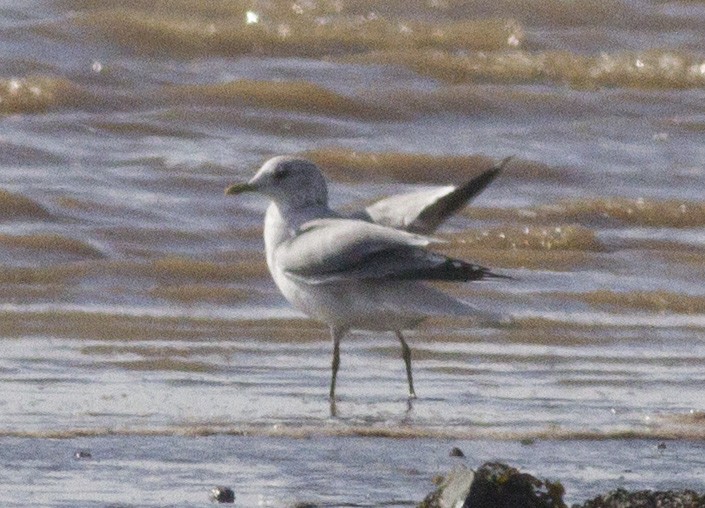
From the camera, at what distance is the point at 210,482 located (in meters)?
4.34

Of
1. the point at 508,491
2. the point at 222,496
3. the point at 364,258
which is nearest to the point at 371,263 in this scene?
the point at 364,258

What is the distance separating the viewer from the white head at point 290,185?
601 cm

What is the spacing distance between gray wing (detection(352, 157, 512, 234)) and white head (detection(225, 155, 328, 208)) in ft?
0.86

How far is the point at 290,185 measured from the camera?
6027mm

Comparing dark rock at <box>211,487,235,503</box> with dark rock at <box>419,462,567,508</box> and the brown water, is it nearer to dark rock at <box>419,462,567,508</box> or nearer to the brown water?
the brown water

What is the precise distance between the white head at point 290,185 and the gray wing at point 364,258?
252 millimetres

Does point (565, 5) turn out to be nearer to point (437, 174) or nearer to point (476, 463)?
point (437, 174)

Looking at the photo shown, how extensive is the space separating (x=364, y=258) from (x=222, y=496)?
4.97 feet

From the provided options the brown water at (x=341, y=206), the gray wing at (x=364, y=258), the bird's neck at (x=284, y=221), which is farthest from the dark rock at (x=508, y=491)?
the bird's neck at (x=284, y=221)

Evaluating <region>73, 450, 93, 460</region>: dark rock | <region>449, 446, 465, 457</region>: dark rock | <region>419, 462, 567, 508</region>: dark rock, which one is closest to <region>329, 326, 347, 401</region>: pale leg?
<region>449, 446, 465, 457</region>: dark rock

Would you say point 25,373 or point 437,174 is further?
point 437,174

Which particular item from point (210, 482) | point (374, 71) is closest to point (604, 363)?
point (210, 482)

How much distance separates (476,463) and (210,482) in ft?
2.36

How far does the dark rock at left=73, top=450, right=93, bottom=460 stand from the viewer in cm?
456
